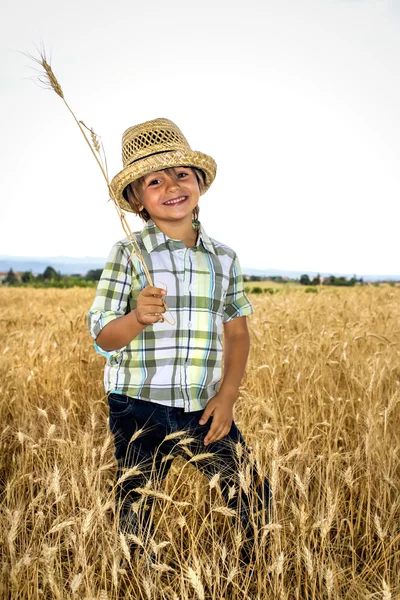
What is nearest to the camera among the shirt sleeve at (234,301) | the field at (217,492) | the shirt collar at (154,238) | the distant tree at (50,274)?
the field at (217,492)

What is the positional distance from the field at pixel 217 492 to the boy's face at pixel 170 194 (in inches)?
28.5

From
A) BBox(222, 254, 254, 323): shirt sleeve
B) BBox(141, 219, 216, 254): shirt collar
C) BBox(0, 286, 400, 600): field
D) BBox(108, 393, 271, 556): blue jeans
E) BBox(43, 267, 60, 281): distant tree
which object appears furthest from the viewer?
BBox(43, 267, 60, 281): distant tree

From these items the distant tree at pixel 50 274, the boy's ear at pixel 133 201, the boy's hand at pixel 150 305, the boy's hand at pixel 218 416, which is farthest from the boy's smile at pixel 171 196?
the distant tree at pixel 50 274

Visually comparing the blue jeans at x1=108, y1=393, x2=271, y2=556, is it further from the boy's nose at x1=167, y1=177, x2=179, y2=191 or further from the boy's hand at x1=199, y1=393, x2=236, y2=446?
the boy's nose at x1=167, y1=177, x2=179, y2=191

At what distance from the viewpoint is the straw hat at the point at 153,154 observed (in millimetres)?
1834

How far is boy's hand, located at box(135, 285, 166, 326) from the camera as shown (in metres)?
1.57

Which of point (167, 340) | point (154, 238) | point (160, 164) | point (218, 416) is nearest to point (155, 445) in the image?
point (218, 416)

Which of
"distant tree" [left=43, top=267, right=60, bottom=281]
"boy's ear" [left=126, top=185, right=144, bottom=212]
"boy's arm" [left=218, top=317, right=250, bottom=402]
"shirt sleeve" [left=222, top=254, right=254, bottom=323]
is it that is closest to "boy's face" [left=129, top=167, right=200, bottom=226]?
"boy's ear" [left=126, top=185, right=144, bottom=212]

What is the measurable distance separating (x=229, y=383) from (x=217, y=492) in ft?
1.62

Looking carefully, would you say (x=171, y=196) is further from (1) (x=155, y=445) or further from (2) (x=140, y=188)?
(1) (x=155, y=445)

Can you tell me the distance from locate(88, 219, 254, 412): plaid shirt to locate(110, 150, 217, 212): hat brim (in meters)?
0.18

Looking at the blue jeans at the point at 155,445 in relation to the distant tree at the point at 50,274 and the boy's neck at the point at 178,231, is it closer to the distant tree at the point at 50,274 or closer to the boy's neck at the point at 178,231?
the boy's neck at the point at 178,231

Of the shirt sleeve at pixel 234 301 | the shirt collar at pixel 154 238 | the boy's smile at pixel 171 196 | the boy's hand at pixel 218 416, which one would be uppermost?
the boy's smile at pixel 171 196

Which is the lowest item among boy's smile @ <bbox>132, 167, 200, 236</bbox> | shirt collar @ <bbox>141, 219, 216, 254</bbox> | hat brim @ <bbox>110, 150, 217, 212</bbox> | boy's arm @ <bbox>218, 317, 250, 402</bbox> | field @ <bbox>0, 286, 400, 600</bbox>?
field @ <bbox>0, 286, 400, 600</bbox>
